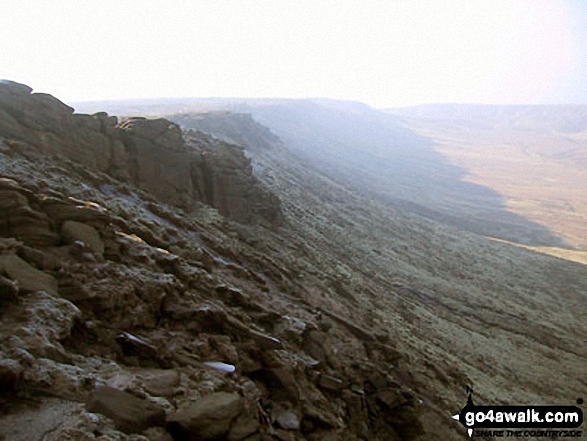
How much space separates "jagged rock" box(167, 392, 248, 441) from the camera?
6172 millimetres

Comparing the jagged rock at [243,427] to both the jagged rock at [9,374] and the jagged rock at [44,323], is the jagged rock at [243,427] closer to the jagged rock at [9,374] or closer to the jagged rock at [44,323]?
the jagged rock at [44,323]

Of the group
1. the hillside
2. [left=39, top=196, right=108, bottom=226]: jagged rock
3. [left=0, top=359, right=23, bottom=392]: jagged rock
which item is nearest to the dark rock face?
[left=39, top=196, right=108, bottom=226]: jagged rock

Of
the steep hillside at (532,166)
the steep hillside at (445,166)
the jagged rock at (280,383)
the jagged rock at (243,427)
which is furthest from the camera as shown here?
the steep hillside at (532,166)

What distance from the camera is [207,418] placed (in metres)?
6.41

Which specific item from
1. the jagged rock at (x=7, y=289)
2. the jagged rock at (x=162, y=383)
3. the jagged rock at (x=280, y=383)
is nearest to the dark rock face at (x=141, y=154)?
the jagged rock at (x=7, y=289)

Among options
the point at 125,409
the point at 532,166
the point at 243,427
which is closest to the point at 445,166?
the point at 532,166

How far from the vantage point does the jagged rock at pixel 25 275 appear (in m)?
7.61

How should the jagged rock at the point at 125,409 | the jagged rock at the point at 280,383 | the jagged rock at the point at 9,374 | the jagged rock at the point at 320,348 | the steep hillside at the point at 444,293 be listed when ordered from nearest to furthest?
1. the jagged rock at the point at 9,374
2. the jagged rock at the point at 125,409
3. the jagged rock at the point at 280,383
4. the jagged rock at the point at 320,348
5. the steep hillside at the point at 444,293

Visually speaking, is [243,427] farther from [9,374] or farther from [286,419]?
[9,374]

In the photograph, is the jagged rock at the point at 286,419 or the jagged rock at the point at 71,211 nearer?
the jagged rock at the point at 286,419

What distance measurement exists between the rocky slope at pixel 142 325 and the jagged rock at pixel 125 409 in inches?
0.8

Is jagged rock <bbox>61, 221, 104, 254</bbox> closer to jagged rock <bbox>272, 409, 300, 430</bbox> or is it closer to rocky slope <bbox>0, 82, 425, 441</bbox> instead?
rocky slope <bbox>0, 82, 425, 441</bbox>

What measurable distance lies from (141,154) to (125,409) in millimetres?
15444

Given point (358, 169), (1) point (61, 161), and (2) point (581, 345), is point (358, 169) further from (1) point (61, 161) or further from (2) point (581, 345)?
(1) point (61, 161)
